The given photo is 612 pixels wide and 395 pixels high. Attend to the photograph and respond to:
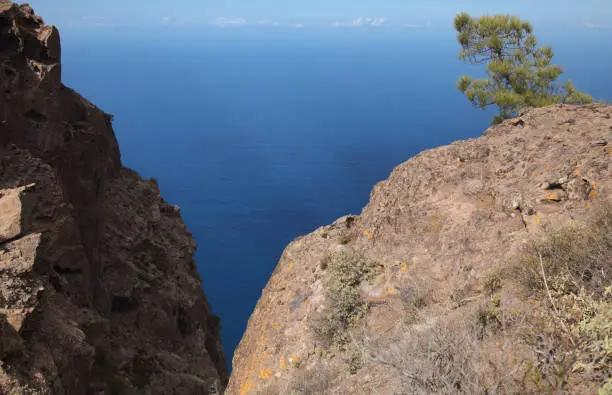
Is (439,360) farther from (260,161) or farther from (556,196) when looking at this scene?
(260,161)

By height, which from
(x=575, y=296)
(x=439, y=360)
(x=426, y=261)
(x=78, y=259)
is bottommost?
(x=78, y=259)

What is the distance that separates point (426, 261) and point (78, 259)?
11.4 meters

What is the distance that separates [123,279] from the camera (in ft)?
59.7

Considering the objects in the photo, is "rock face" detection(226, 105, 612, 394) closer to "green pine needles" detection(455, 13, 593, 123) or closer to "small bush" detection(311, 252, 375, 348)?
"small bush" detection(311, 252, 375, 348)

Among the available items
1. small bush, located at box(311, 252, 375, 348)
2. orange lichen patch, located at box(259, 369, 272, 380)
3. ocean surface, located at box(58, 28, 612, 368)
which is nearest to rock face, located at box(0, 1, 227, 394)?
orange lichen patch, located at box(259, 369, 272, 380)

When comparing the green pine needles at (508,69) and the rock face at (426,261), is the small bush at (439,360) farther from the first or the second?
the green pine needles at (508,69)

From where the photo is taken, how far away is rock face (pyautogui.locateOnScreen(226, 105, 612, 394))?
226 inches

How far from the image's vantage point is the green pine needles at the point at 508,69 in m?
16.1

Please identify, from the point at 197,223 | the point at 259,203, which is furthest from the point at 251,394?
the point at 259,203

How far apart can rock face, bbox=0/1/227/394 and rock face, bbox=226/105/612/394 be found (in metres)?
2.41

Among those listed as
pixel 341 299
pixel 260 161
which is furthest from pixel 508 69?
pixel 260 161

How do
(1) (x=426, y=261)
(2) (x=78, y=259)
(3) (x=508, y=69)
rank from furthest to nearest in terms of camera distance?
(3) (x=508, y=69) < (2) (x=78, y=259) < (1) (x=426, y=261)

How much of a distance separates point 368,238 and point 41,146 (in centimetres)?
1180

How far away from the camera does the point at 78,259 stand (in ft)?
48.1
